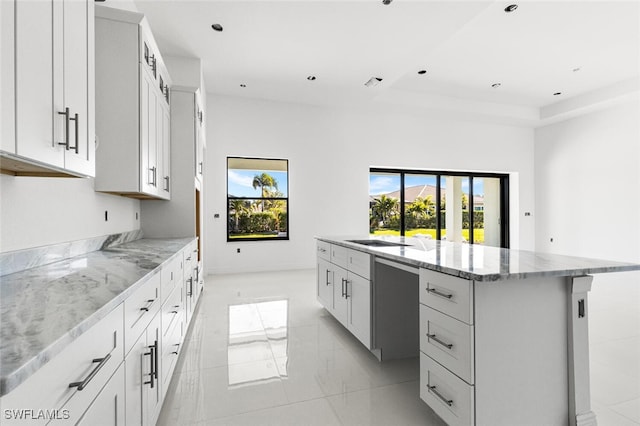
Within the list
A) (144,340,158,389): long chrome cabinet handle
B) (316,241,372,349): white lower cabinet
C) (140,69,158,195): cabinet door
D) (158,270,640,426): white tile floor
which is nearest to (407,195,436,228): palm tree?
(158,270,640,426): white tile floor

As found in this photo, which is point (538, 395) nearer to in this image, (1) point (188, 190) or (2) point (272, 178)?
(1) point (188, 190)

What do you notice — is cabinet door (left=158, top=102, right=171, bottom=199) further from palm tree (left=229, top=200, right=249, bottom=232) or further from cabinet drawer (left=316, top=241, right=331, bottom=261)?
palm tree (left=229, top=200, right=249, bottom=232)

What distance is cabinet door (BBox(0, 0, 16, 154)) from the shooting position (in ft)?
3.14

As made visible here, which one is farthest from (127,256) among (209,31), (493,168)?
(493,168)

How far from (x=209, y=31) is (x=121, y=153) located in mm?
2341

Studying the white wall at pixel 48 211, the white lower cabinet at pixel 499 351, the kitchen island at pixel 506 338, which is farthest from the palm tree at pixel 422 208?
the white wall at pixel 48 211

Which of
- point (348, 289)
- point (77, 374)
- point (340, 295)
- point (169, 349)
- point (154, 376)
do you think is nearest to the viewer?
point (77, 374)

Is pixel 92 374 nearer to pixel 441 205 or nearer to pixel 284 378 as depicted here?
pixel 284 378

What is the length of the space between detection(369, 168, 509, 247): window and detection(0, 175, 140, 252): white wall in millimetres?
5668

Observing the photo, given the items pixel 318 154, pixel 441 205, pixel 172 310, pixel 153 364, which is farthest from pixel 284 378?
pixel 441 205

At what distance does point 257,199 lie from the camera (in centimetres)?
634

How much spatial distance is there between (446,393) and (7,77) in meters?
2.17

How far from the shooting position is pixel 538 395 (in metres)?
1.58

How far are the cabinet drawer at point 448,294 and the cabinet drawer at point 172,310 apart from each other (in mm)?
1483
